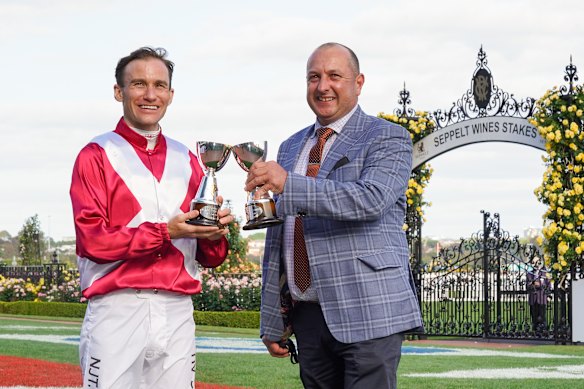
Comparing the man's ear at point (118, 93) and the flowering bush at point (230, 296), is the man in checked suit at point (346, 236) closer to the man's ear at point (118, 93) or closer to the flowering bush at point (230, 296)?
the man's ear at point (118, 93)

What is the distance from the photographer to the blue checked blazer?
3297 millimetres

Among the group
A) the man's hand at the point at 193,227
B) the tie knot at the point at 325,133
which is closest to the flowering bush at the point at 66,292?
the tie knot at the point at 325,133

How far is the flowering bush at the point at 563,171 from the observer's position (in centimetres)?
1436

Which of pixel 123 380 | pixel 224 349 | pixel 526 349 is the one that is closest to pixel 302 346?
pixel 123 380

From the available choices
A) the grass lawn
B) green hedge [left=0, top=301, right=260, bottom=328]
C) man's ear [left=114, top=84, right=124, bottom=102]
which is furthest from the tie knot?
green hedge [left=0, top=301, right=260, bottom=328]

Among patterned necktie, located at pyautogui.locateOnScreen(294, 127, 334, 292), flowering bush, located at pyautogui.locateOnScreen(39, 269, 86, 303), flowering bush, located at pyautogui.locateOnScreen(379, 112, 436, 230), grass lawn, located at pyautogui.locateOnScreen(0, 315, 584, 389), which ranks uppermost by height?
flowering bush, located at pyautogui.locateOnScreen(379, 112, 436, 230)

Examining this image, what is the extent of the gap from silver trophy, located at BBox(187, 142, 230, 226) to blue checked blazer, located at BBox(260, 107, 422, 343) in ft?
0.81

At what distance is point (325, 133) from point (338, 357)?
822 millimetres

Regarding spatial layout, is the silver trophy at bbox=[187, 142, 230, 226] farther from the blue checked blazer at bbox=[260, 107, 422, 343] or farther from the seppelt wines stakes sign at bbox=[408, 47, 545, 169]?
the seppelt wines stakes sign at bbox=[408, 47, 545, 169]

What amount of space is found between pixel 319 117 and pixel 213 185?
0.60 meters

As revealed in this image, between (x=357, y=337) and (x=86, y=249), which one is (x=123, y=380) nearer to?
(x=86, y=249)

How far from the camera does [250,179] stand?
325 centimetres

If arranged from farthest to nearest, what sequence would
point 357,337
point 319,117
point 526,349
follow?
point 526,349, point 319,117, point 357,337

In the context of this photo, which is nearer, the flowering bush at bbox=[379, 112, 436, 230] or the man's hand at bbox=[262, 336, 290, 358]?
the man's hand at bbox=[262, 336, 290, 358]
